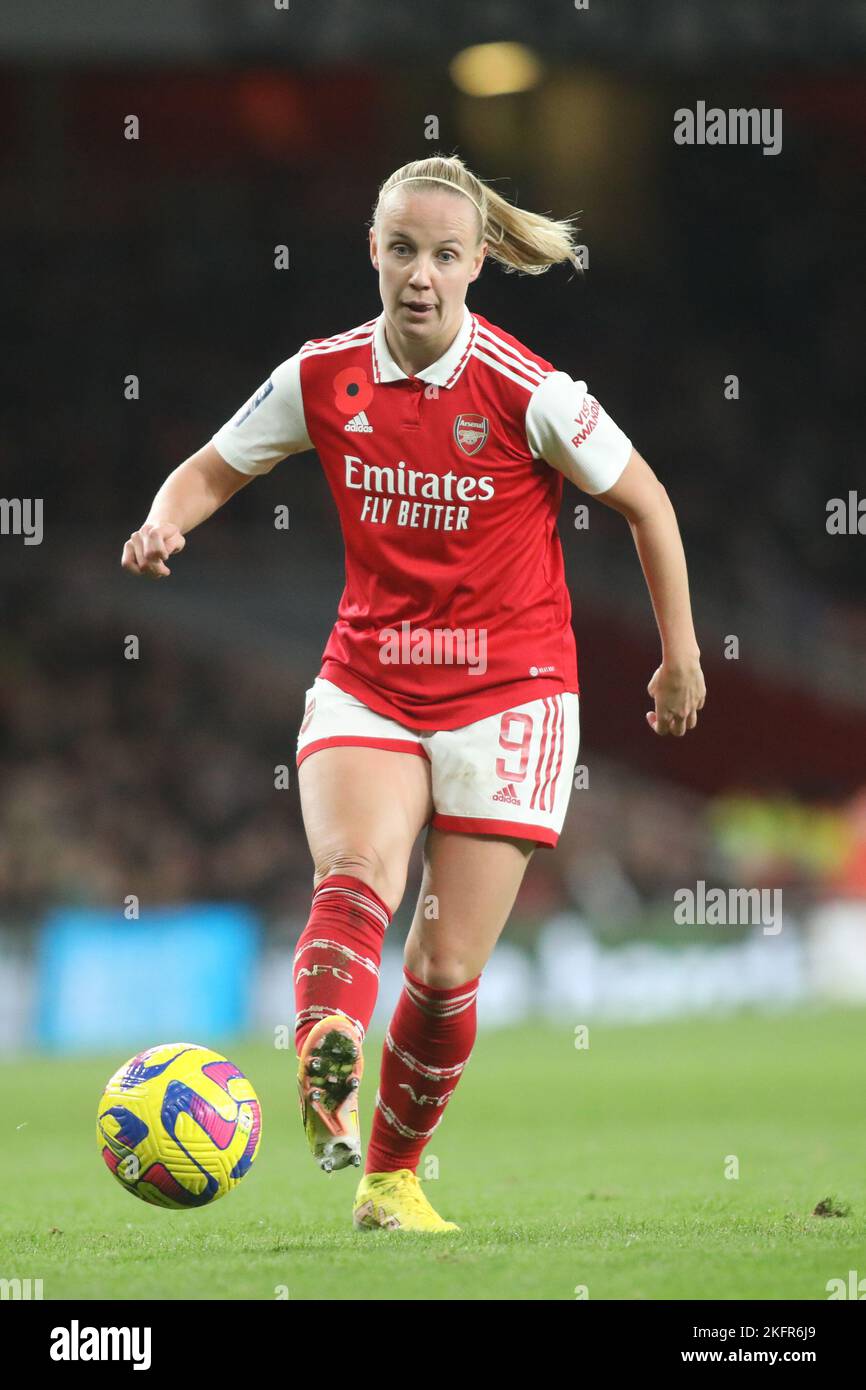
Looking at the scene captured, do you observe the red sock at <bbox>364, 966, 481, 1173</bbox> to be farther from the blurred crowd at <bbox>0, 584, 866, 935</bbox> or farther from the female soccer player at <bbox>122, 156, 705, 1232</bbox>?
the blurred crowd at <bbox>0, 584, 866, 935</bbox>

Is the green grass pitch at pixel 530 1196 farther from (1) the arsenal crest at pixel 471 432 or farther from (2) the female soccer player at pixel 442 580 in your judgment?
(1) the arsenal crest at pixel 471 432

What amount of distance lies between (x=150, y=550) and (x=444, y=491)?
68 centimetres

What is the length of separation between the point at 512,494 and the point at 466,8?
949 centimetres

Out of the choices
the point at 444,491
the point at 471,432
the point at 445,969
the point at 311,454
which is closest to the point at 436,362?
the point at 471,432

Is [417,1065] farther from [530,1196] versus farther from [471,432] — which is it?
[471,432]

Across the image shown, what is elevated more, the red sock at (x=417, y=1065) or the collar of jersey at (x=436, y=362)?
the collar of jersey at (x=436, y=362)

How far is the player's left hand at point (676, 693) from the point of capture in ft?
15.1

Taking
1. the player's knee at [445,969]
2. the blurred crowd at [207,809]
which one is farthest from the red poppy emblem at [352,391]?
the blurred crowd at [207,809]

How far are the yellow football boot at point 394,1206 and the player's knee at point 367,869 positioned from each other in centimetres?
81

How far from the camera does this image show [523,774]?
4512 millimetres

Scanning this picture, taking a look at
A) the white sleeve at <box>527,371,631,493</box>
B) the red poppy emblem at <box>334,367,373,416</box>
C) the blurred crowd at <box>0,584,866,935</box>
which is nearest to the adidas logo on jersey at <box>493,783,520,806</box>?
the white sleeve at <box>527,371,631,493</box>

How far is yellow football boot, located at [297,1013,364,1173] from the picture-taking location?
147 inches

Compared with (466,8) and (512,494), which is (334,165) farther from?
(512,494)

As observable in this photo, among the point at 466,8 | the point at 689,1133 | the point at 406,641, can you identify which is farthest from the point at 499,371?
the point at 466,8
